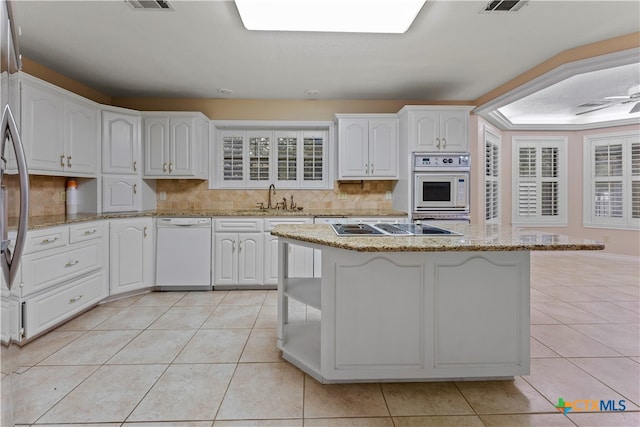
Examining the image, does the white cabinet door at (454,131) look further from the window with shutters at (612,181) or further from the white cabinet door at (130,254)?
the window with shutters at (612,181)

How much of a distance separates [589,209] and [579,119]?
1.62 m

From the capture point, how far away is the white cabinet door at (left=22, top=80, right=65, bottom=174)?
2.56 m

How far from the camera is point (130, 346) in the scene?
2.24 metres

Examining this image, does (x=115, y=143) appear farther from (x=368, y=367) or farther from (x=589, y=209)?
(x=589, y=209)

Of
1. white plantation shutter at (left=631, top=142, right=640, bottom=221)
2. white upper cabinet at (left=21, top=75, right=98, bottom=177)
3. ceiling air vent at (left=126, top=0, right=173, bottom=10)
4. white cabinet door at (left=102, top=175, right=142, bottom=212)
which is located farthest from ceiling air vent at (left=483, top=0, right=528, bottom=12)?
white plantation shutter at (left=631, top=142, right=640, bottom=221)

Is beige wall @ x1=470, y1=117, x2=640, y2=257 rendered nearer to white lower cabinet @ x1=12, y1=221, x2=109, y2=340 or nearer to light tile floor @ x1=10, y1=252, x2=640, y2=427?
light tile floor @ x1=10, y1=252, x2=640, y2=427

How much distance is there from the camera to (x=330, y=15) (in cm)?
210

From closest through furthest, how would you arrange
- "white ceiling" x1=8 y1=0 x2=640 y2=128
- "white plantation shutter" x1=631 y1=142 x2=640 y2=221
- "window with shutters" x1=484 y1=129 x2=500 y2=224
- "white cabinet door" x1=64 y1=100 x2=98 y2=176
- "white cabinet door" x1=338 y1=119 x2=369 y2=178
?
"white ceiling" x1=8 y1=0 x2=640 y2=128 → "white cabinet door" x1=64 y1=100 x2=98 y2=176 → "white cabinet door" x1=338 y1=119 x2=369 y2=178 → "window with shutters" x1=484 y1=129 x2=500 y2=224 → "white plantation shutter" x1=631 y1=142 x2=640 y2=221

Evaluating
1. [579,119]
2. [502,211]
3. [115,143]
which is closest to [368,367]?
[115,143]

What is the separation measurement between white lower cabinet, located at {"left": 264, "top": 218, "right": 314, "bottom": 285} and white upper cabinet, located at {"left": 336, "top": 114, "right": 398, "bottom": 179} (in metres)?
0.93

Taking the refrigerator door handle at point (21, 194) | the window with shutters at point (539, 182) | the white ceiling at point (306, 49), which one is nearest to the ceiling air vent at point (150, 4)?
the white ceiling at point (306, 49)

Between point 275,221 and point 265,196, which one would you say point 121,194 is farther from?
point 275,221
